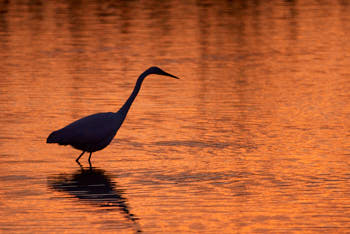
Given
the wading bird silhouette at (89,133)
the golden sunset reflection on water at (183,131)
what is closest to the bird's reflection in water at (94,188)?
the golden sunset reflection on water at (183,131)

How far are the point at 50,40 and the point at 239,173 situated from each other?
19830 mm

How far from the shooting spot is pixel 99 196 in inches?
524

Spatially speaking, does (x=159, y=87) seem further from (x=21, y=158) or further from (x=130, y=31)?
(x=130, y=31)

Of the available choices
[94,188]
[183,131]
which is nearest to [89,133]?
[94,188]

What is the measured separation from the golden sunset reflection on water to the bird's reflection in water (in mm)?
25

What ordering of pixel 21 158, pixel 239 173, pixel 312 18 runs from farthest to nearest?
pixel 312 18 < pixel 21 158 < pixel 239 173

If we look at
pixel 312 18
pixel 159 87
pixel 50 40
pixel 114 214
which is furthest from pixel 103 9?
pixel 114 214

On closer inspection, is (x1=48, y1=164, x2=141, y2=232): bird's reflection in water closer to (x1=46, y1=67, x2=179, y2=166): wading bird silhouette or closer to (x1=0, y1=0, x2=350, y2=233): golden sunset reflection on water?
(x1=0, y1=0, x2=350, y2=233): golden sunset reflection on water

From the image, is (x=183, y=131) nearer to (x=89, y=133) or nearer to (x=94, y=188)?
(x=89, y=133)

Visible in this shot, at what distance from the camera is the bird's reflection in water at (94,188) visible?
1280cm

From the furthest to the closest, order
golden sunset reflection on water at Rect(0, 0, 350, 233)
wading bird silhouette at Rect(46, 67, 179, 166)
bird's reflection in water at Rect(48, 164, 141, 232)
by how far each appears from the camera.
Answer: wading bird silhouette at Rect(46, 67, 179, 166) → bird's reflection in water at Rect(48, 164, 141, 232) → golden sunset reflection on water at Rect(0, 0, 350, 233)

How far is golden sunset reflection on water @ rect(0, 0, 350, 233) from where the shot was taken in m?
12.3

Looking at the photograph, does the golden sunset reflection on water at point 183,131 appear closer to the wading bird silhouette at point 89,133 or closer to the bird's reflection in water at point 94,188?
the bird's reflection in water at point 94,188

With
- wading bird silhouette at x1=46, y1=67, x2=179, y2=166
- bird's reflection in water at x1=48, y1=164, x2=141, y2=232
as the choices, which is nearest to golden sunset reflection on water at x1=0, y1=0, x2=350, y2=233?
bird's reflection in water at x1=48, y1=164, x2=141, y2=232
